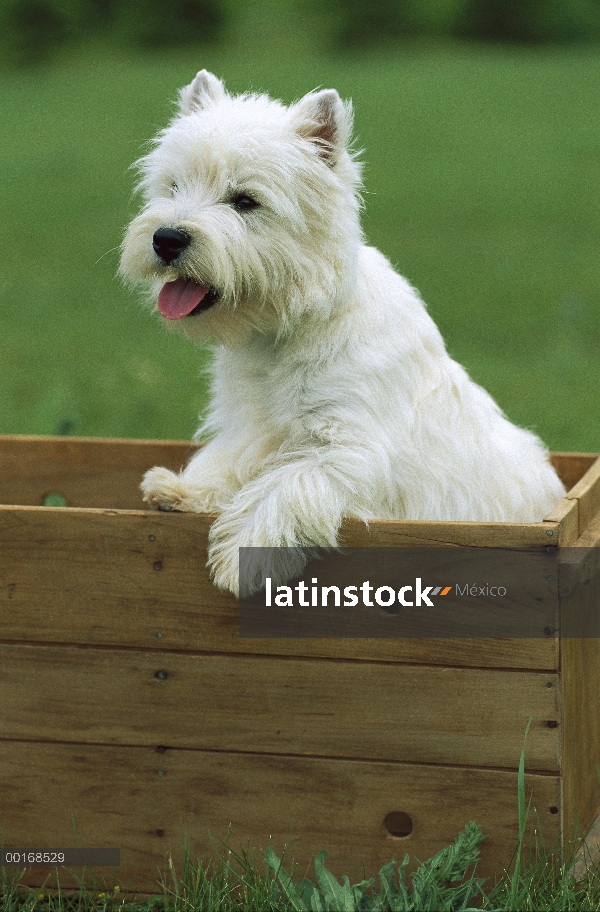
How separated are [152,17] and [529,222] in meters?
8.92

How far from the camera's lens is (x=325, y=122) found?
298 centimetres

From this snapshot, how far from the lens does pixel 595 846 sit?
3045 mm

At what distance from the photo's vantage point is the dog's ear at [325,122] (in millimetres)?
2955

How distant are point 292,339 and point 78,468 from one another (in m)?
1.38

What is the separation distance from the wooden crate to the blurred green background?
218 cm

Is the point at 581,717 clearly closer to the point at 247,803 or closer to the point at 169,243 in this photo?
the point at 247,803

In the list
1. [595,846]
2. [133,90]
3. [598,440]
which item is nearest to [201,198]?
[595,846]

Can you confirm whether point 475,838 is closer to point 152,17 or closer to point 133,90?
point 133,90

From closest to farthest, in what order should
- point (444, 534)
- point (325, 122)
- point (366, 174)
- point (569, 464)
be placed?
1. point (444, 534)
2. point (325, 122)
3. point (569, 464)
4. point (366, 174)

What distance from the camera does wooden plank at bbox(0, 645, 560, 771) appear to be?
2.77 meters

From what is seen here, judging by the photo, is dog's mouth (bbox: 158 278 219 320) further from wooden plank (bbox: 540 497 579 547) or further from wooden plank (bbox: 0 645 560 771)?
wooden plank (bbox: 540 497 579 547)

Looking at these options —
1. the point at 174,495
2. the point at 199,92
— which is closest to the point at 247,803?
the point at 174,495

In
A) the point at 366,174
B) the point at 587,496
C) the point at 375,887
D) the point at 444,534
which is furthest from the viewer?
the point at 366,174

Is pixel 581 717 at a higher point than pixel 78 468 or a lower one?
lower
